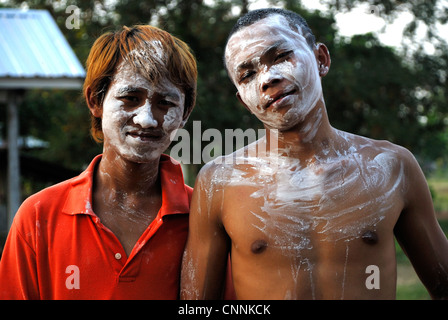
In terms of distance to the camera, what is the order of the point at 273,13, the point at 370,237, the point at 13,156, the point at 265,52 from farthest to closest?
1. the point at 13,156
2. the point at 273,13
3. the point at 265,52
4. the point at 370,237

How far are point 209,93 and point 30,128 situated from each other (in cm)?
447

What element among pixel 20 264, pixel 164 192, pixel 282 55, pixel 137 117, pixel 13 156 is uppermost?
pixel 282 55

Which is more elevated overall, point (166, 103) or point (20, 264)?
point (166, 103)

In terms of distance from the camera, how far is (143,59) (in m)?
2.39

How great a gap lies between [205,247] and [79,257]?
52cm

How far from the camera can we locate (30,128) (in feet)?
40.8

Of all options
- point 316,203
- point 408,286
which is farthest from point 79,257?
point 408,286

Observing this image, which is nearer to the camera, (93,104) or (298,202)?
(298,202)

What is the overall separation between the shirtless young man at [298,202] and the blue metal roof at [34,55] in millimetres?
4522

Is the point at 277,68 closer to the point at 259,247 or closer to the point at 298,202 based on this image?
the point at 298,202

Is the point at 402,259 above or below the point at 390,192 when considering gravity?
below

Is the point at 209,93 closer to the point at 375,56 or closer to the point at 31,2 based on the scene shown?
the point at 375,56

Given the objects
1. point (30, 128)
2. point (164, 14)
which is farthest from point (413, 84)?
point (30, 128)

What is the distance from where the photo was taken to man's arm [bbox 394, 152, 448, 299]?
236cm
